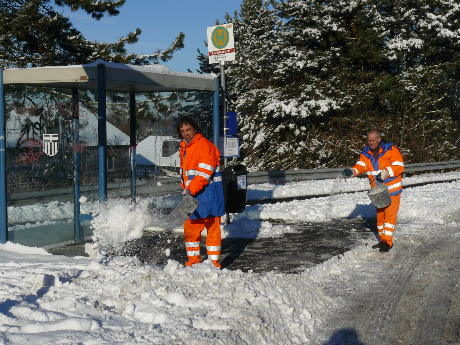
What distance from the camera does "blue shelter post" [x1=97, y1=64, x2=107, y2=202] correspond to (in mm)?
8273

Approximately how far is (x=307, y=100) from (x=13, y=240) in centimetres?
2591

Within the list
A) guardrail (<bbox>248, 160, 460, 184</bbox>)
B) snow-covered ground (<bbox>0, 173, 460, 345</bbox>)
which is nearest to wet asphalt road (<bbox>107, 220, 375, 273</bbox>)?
snow-covered ground (<bbox>0, 173, 460, 345</bbox>)

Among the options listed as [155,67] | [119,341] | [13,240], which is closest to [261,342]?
[119,341]

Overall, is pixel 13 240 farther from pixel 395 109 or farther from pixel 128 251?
pixel 395 109

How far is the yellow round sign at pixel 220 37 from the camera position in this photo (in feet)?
33.2

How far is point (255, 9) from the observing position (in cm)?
4984

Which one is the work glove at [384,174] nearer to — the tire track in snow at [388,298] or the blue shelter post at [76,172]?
the tire track in snow at [388,298]

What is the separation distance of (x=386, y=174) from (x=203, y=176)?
3.05 metres

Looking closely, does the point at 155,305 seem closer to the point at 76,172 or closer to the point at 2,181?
the point at 2,181

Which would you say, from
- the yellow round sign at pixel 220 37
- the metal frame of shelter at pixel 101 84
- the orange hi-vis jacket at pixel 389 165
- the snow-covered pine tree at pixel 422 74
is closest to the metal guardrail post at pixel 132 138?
the metal frame of shelter at pixel 101 84

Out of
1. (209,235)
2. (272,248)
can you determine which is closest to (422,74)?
(272,248)

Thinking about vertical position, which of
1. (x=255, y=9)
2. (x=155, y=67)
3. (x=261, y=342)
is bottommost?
(x=261, y=342)

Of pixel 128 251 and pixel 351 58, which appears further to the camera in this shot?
pixel 351 58

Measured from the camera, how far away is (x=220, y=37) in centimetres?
1018
